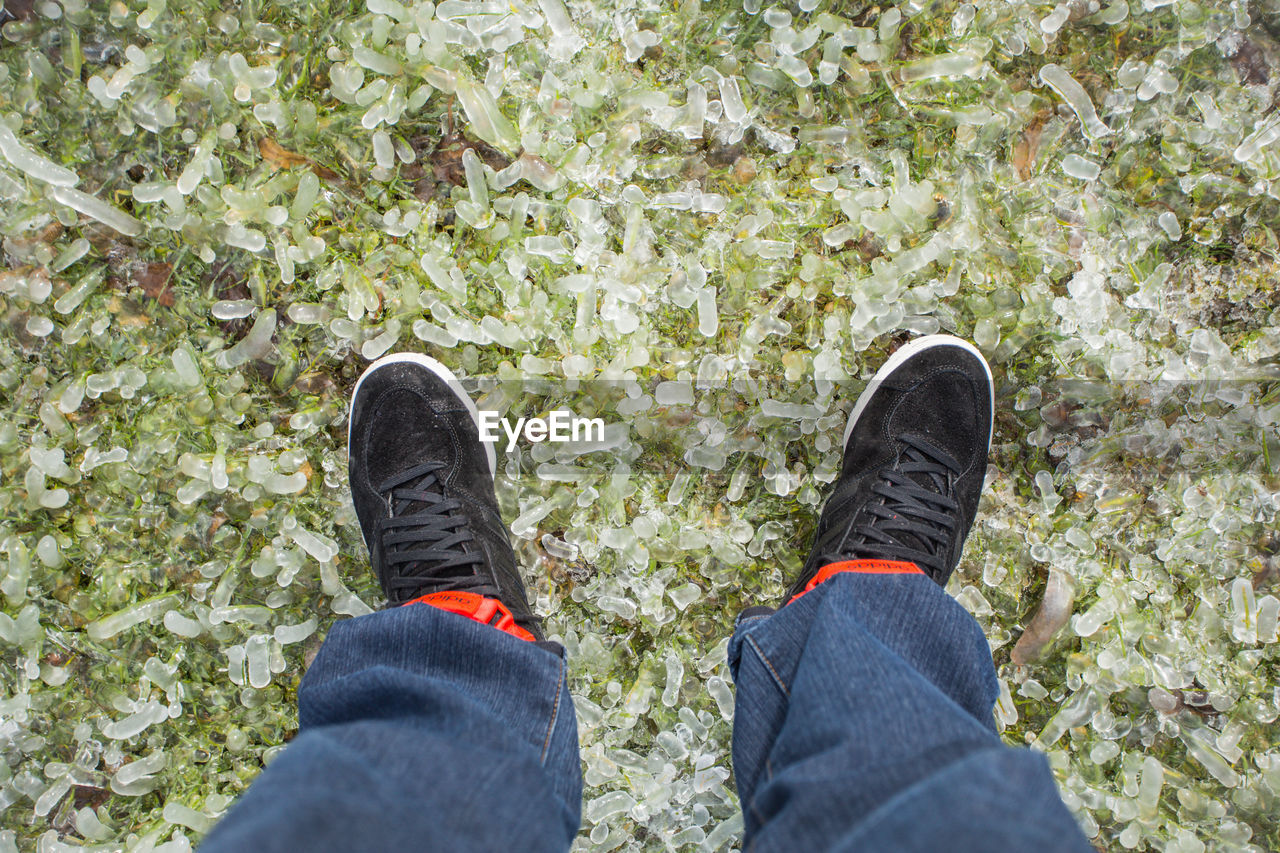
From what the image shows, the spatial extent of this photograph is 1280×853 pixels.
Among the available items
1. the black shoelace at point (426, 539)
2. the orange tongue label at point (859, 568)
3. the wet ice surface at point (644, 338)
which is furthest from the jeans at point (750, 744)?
the wet ice surface at point (644, 338)

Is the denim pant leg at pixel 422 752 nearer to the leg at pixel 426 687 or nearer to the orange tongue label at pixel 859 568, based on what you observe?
the leg at pixel 426 687

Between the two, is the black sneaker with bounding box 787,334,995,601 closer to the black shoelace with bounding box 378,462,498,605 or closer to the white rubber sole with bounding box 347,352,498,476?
the black shoelace with bounding box 378,462,498,605

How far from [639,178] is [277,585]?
1619mm

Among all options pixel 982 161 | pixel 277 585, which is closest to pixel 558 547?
pixel 277 585

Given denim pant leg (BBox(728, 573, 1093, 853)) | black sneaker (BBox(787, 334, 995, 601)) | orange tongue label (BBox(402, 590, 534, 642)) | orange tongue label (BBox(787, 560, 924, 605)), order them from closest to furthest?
1. denim pant leg (BBox(728, 573, 1093, 853))
2. orange tongue label (BBox(402, 590, 534, 642))
3. orange tongue label (BBox(787, 560, 924, 605))
4. black sneaker (BBox(787, 334, 995, 601))

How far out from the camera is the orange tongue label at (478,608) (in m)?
1.90

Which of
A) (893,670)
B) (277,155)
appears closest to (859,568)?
(893,670)

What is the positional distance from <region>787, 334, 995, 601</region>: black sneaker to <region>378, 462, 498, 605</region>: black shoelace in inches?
36.8

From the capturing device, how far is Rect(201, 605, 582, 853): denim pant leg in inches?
45.0

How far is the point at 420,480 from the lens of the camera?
218 cm

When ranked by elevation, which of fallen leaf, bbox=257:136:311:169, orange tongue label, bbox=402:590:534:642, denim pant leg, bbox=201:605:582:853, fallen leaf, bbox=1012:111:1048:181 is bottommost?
orange tongue label, bbox=402:590:534:642


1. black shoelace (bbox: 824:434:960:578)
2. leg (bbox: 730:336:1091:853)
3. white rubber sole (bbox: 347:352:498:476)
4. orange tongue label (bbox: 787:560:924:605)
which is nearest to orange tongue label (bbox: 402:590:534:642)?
white rubber sole (bbox: 347:352:498:476)

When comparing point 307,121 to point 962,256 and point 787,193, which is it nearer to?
point 787,193

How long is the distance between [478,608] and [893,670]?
1.03 meters
